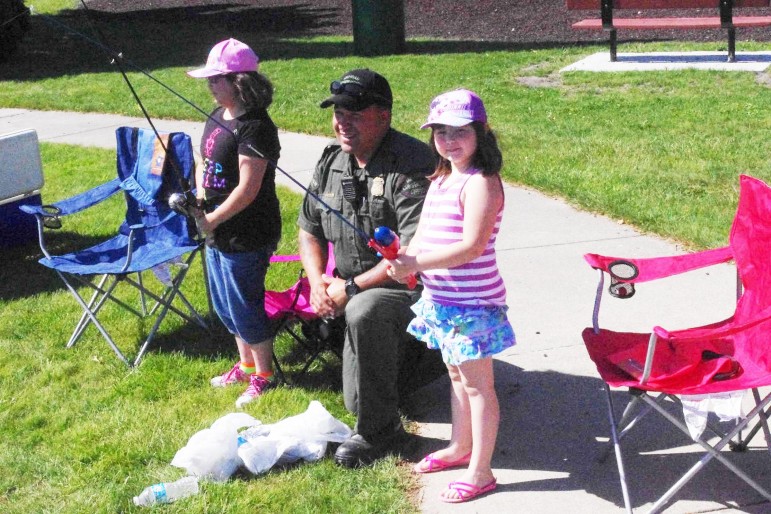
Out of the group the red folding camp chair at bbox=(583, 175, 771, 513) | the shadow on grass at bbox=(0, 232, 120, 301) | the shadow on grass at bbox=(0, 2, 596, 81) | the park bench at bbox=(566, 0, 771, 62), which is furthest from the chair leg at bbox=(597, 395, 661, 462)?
the shadow on grass at bbox=(0, 2, 596, 81)

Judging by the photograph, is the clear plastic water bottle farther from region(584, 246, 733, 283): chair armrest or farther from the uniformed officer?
region(584, 246, 733, 283): chair armrest

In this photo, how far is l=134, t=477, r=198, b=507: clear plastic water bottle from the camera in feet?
12.8

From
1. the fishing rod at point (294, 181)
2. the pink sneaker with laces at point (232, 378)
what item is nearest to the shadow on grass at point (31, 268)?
the pink sneaker with laces at point (232, 378)

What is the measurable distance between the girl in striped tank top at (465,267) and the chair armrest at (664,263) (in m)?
0.47

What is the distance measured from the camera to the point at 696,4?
1215 centimetres

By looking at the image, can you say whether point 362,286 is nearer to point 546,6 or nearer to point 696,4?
point 696,4

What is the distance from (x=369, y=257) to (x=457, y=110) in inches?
39.7

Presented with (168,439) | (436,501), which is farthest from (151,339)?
(436,501)

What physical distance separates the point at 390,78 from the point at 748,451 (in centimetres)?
896

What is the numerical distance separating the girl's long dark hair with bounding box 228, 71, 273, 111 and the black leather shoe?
1.45m

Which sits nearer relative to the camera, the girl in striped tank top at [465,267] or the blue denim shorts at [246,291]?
the girl in striped tank top at [465,267]

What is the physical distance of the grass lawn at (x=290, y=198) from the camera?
4.09m

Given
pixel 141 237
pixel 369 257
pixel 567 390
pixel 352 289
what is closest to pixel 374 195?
pixel 369 257

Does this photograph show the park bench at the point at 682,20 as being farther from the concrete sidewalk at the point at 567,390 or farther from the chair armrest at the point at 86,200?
the chair armrest at the point at 86,200
